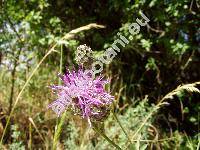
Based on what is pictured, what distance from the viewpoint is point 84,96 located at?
1.68 meters

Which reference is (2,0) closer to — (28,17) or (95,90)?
(28,17)

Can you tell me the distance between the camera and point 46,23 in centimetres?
454

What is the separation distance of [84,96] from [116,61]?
2.90 m

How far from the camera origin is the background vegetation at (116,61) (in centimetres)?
404

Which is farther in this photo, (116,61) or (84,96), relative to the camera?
(116,61)

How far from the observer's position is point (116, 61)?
15.0 feet

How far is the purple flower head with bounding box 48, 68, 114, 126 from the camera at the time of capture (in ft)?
5.42

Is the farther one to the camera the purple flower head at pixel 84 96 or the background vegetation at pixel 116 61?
the background vegetation at pixel 116 61

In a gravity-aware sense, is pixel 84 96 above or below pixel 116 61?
below

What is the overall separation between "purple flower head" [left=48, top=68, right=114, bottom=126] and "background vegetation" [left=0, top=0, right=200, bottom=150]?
2.06 meters

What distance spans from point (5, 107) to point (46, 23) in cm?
92

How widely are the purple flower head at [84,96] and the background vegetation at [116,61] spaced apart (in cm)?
206

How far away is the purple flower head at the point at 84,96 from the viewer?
65.0 inches

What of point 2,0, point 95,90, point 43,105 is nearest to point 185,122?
point 43,105
